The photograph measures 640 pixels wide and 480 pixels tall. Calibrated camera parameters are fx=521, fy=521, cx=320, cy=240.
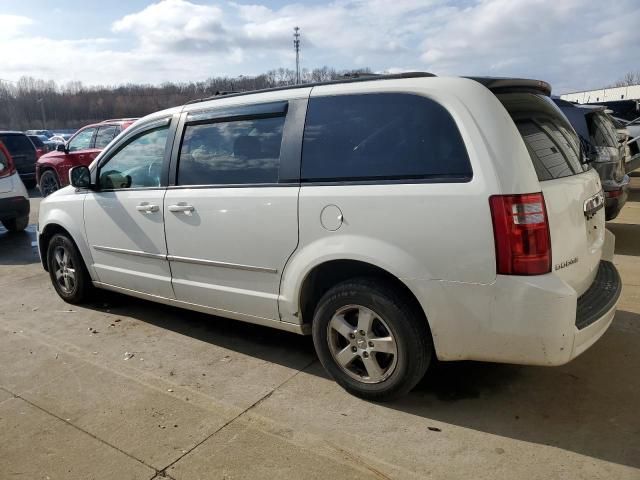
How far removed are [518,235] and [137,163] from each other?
316 cm

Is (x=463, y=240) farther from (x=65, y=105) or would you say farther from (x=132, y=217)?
(x=65, y=105)

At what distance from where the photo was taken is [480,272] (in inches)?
103

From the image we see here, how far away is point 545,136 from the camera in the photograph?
9.76 feet

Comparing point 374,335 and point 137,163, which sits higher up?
point 137,163

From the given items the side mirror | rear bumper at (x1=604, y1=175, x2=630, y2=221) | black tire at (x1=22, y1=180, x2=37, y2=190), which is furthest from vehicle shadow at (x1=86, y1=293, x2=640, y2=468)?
black tire at (x1=22, y1=180, x2=37, y2=190)

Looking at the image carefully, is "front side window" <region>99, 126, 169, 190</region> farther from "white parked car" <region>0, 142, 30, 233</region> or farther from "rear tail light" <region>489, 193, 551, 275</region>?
"white parked car" <region>0, 142, 30, 233</region>

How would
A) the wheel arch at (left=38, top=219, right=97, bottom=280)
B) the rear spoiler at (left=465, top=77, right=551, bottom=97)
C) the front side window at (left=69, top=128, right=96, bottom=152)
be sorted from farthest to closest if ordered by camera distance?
the front side window at (left=69, top=128, right=96, bottom=152), the wheel arch at (left=38, top=219, right=97, bottom=280), the rear spoiler at (left=465, top=77, right=551, bottom=97)

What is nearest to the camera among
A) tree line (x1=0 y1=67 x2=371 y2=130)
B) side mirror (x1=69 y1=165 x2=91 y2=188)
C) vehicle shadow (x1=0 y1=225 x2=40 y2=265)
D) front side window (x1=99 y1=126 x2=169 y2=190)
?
front side window (x1=99 y1=126 x2=169 y2=190)

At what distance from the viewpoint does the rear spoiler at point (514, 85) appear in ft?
9.34

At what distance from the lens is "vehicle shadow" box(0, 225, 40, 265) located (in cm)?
734

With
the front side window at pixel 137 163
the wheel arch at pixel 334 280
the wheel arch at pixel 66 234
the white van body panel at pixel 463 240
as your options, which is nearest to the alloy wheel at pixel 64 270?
the wheel arch at pixel 66 234

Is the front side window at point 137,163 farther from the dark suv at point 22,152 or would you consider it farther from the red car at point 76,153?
the dark suv at point 22,152

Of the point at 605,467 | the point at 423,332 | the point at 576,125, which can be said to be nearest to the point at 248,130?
the point at 423,332

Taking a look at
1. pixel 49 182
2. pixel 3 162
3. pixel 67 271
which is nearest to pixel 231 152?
pixel 67 271
